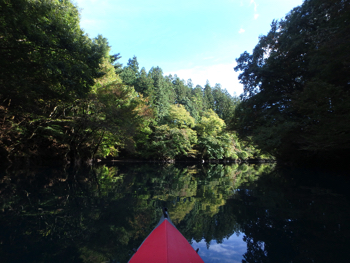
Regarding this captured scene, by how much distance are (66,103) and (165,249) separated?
48.6 feet

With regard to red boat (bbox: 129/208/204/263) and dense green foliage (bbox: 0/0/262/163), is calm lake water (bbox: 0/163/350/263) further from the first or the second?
dense green foliage (bbox: 0/0/262/163)

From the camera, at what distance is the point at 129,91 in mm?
18125

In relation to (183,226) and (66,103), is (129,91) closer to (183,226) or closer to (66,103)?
(66,103)

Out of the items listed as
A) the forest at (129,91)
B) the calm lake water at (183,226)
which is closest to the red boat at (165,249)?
the calm lake water at (183,226)

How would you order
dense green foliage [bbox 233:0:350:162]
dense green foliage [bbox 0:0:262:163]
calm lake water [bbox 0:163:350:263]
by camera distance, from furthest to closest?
dense green foliage [bbox 233:0:350:162]
dense green foliage [bbox 0:0:262:163]
calm lake water [bbox 0:163:350:263]

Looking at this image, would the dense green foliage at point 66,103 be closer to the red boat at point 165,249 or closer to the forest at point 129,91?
the forest at point 129,91

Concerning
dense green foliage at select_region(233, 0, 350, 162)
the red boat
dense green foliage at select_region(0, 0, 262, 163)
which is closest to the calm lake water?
the red boat

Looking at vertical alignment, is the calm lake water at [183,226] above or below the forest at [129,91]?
below

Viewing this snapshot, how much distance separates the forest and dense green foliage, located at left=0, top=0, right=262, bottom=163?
0.15ft

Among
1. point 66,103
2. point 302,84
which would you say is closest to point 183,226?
point 66,103

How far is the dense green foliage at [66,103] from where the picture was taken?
7.56 meters

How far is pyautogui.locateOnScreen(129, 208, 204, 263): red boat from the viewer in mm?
Result: 1942

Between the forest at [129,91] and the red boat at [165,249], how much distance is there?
762cm

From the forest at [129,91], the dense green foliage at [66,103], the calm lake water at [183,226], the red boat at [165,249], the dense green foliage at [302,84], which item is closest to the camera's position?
the red boat at [165,249]
